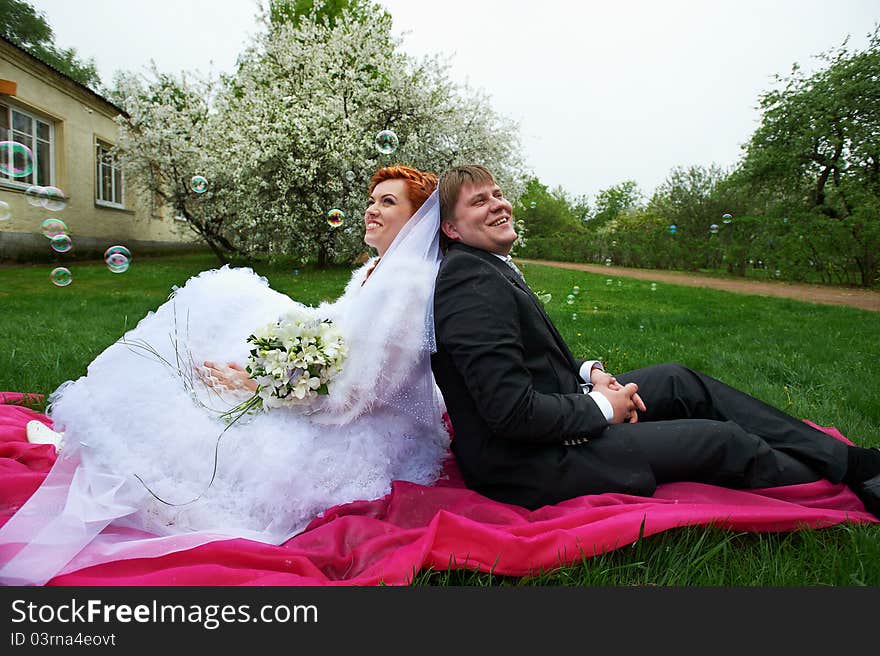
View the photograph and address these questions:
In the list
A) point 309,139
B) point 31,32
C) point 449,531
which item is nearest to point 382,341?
point 449,531

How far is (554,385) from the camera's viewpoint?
2320 millimetres

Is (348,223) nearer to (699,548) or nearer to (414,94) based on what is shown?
(414,94)

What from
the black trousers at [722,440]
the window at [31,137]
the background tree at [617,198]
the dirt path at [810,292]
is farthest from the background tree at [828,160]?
the background tree at [617,198]

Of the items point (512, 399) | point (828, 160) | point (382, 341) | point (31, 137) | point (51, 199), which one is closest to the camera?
point (512, 399)

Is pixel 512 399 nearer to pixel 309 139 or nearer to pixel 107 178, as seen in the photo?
pixel 309 139

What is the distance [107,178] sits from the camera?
1894 centimetres

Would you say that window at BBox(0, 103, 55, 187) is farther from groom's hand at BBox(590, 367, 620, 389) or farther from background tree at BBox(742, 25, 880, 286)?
background tree at BBox(742, 25, 880, 286)

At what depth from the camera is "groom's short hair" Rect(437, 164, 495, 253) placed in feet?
7.97

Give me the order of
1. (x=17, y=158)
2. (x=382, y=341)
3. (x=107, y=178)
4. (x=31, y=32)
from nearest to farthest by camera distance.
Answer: (x=382, y=341)
(x=17, y=158)
(x=107, y=178)
(x=31, y=32)

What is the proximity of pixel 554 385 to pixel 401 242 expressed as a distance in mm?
875

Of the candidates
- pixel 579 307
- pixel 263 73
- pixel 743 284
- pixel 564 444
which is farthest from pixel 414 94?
pixel 564 444

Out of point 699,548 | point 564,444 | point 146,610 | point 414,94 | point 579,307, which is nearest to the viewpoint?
point 146,610

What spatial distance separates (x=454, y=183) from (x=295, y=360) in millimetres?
1013

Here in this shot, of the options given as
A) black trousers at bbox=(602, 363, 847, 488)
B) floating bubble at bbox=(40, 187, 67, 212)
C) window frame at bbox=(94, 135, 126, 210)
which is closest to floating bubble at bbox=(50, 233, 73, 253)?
floating bubble at bbox=(40, 187, 67, 212)
